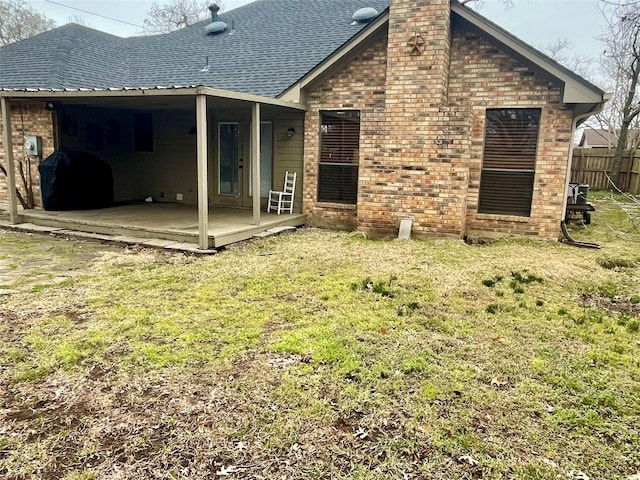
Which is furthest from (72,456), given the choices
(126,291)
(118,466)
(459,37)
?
(459,37)

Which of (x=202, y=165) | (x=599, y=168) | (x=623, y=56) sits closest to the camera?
(x=202, y=165)

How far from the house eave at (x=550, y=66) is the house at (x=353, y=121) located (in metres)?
0.02

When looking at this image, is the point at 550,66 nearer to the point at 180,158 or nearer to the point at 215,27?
the point at 180,158

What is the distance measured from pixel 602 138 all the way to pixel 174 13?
31588 mm

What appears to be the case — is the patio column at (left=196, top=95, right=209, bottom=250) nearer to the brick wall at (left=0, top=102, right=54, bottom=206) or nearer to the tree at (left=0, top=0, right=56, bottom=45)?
the brick wall at (left=0, top=102, right=54, bottom=206)

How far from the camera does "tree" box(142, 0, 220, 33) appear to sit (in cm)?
2612

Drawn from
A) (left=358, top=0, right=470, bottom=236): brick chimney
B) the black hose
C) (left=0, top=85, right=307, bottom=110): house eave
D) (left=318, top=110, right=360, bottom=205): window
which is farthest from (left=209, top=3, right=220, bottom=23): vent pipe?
the black hose

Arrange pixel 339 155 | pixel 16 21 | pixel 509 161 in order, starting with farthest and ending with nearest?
1. pixel 16 21
2. pixel 339 155
3. pixel 509 161

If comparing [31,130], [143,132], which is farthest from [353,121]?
[31,130]

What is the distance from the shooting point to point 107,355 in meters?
3.34

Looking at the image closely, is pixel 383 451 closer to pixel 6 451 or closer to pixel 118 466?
pixel 118 466

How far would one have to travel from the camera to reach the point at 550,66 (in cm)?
711

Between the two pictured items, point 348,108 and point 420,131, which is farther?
point 348,108

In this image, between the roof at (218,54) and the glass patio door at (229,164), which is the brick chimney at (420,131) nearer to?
the roof at (218,54)
